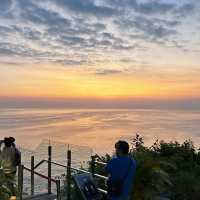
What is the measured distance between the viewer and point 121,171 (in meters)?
8.97

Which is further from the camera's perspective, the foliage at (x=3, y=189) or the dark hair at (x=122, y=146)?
the foliage at (x=3, y=189)

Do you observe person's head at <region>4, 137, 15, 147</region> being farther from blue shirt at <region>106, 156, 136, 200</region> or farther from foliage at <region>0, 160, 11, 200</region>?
blue shirt at <region>106, 156, 136, 200</region>

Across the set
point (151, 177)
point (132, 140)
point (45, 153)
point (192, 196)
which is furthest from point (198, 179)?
point (45, 153)

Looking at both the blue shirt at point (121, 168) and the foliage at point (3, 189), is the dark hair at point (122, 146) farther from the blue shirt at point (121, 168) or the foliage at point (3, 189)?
the foliage at point (3, 189)

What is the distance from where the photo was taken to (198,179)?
13.2 m

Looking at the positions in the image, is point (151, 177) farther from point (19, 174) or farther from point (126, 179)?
point (19, 174)

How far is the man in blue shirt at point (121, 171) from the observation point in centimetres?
894

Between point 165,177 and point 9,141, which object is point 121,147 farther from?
point 9,141

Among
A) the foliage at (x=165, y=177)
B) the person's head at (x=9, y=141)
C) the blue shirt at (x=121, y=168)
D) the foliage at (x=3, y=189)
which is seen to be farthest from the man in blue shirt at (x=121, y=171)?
the person's head at (x=9, y=141)

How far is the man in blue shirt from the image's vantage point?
29.3ft

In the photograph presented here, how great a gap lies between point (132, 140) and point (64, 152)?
2.25 metres

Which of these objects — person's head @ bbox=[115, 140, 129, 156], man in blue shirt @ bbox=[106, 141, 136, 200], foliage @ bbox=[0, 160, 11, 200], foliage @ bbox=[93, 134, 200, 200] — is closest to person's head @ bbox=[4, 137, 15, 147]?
foliage @ bbox=[93, 134, 200, 200]

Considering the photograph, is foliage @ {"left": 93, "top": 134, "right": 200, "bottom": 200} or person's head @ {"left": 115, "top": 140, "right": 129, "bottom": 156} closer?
person's head @ {"left": 115, "top": 140, "right": 129, "bottom": 156}

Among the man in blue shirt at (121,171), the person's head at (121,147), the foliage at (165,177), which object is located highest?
the person's head at (121,147)
